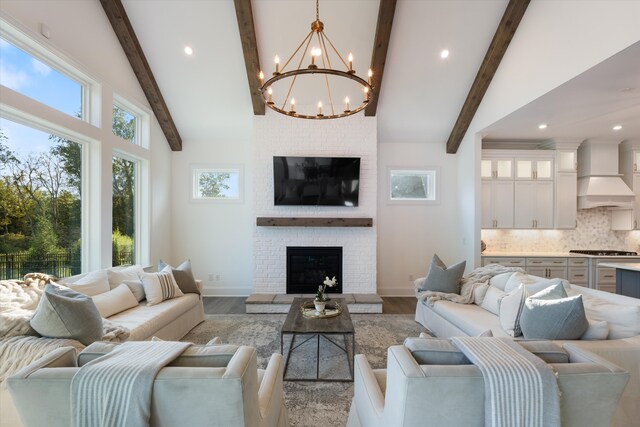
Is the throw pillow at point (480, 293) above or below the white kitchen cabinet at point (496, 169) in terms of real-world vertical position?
below

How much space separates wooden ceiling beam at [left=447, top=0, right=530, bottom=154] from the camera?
3778 mm

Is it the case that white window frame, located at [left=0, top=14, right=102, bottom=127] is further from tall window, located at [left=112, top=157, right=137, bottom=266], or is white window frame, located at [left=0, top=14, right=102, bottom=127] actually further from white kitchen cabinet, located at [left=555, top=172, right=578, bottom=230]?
white kitchen cabinet, located at [left=555, top=172, right=578, bottom=230]

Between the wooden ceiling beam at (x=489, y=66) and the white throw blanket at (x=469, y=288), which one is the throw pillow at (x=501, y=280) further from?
the wooden ceiling beam at (x=489, y=66)

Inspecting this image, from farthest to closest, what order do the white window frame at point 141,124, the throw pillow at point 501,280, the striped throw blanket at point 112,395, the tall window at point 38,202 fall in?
the white window frame at point 141,124
the throw pillow at point 501,280
the tall window at point 38,202
the striped throw blanket at point 112,395

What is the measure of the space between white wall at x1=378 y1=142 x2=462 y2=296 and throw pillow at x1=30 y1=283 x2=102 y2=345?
4.59m

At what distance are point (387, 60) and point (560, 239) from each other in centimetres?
472

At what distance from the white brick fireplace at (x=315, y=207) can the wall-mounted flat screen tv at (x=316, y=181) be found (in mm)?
153

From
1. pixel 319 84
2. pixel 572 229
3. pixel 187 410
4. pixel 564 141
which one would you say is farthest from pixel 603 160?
pixel 187 410

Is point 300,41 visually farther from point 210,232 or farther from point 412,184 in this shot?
point 210,232

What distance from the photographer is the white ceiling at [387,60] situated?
3.81 m

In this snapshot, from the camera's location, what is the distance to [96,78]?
12.1 ft

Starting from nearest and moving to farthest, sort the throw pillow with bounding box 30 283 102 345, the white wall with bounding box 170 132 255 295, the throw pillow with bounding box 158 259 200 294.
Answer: the throw pillow with bounding box 30 283 102 345 < the throw pillow with bounding box 158 259 200 294 < the white wall with bounding box 170 132 255 295

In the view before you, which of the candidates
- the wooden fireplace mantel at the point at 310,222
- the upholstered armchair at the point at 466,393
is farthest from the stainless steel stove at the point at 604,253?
the upholstered armchair at the point at 466,393

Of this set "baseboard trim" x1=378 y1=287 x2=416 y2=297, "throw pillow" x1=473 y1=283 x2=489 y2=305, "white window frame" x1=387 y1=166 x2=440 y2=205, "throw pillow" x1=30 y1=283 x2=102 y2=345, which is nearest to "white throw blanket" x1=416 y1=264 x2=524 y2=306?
"throw pillow" x1=473 y1=283 x2=489 y2=305
